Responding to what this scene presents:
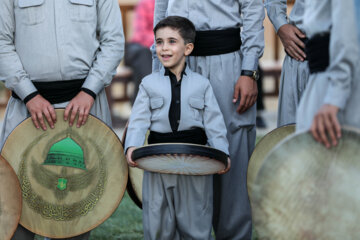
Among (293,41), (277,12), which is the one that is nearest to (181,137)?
(293,41)

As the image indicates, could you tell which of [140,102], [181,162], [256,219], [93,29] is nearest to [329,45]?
[256,219]

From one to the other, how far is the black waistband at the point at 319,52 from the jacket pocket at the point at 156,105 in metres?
0.98

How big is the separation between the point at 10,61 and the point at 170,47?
2.75 ft

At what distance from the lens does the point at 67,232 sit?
3.48 metres

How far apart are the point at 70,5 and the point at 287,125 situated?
1294 mm

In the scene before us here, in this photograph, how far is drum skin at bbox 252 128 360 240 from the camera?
2.43 meters

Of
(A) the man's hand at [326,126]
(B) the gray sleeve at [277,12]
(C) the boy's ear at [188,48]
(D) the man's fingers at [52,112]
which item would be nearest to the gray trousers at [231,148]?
(C) the boy's ear at [188,48]

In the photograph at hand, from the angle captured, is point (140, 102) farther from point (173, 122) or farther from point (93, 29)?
point (93, 29)

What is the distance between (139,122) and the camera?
3.38m

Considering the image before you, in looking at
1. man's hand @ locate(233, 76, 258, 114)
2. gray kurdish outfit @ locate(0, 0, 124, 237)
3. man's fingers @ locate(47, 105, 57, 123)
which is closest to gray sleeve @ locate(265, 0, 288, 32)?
man's hand @ locate(233, 76, 258, 114)

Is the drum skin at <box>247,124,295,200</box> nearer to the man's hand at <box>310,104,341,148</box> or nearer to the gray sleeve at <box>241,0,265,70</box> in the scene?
the gray sleeve at <box>241,0,265,70</box>

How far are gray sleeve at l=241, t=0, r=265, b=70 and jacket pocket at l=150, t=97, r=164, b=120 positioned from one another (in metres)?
0.55

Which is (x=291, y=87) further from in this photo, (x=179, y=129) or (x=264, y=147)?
(x=179, y=129)

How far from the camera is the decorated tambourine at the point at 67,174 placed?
3.46 m
